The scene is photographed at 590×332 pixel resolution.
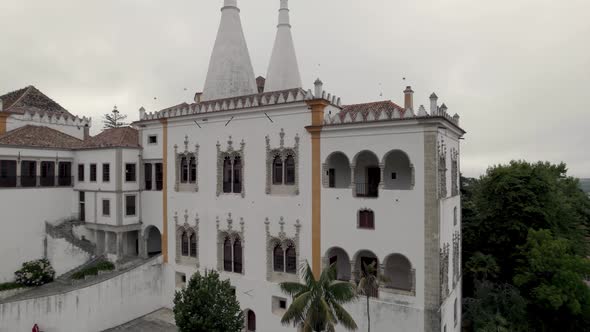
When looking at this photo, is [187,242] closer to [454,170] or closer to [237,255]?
[237,255]

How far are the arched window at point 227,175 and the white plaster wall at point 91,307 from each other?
752 cm

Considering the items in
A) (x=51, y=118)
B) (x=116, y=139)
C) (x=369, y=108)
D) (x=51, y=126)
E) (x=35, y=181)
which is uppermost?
(x=51, y=118)

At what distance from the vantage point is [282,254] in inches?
829

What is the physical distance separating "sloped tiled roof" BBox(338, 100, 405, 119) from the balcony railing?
21.9 meters

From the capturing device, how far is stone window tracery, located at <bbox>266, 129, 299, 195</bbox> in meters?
20.5

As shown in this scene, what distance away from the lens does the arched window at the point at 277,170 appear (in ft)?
69.6

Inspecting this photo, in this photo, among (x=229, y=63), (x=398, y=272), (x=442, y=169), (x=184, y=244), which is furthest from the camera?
(x=229, y=63)

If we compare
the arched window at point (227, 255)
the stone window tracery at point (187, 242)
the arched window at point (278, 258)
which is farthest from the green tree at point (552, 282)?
the stone window tracery at point (187, 242)

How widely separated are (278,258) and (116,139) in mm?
15373

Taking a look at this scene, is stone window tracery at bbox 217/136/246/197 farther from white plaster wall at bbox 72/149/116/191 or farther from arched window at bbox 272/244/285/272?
white plaster wall at bbox 72/149/116/191

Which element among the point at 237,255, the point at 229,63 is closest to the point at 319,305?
the point at 237,255

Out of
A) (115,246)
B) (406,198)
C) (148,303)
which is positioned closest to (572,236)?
(406,198)

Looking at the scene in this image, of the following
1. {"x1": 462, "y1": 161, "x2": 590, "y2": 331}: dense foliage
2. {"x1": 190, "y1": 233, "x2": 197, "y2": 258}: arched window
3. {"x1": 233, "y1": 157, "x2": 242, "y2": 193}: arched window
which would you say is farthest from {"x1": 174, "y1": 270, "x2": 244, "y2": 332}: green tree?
{"x1": 462, "y1": 161, "x2": 590, "y2": 331}: dense foliage

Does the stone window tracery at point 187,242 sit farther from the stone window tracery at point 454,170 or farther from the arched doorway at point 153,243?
the stone window tracery at point 454,170
